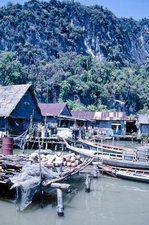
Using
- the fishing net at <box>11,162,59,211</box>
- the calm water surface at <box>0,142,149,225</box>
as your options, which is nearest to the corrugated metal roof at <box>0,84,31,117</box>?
the calm water surface at <box>0,142,149,225</box>

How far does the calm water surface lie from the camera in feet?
20.9

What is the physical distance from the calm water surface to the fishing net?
52 cm

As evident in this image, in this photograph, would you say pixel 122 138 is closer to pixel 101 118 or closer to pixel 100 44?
pixel 101 118

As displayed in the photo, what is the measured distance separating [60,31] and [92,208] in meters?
72.9

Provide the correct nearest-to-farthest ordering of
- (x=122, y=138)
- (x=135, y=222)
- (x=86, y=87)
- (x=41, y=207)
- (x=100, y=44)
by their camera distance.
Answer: (x=135, y=222)
(x=41, y=207)
(x=122, y=138)
(x=86, y=87)
(x=100, y=44)

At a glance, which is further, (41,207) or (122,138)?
(122,138)

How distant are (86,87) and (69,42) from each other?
3190 cm

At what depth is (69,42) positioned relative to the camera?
7281cm

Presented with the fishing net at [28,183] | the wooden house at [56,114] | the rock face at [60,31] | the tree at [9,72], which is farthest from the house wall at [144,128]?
the rock face at [60,31]

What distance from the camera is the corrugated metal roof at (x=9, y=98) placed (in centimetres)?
1908

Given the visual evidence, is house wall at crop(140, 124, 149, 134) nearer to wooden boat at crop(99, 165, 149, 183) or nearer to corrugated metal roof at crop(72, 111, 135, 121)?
corrugated metal roof at crop(72, 111, 135, 121)

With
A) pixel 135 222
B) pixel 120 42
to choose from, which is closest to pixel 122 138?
pixel 135 222

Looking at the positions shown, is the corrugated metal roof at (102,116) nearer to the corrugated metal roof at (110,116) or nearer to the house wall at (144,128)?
the corrugated metal roof at (110,116)

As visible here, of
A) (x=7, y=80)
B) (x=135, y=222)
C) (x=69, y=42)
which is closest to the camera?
(x=135, y=222)
